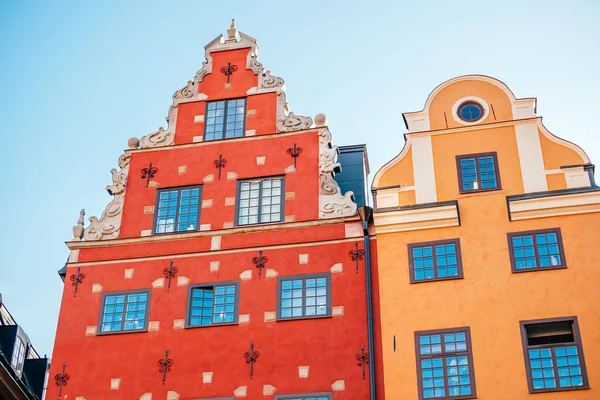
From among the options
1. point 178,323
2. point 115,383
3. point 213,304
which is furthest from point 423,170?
point 115,383

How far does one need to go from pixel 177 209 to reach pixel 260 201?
2.28 m

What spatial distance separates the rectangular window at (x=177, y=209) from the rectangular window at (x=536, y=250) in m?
8.05

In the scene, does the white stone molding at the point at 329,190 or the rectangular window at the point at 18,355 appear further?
the rectangular window at the point at 18,355

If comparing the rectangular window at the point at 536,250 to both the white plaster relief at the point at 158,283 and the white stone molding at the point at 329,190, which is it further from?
the white plaster relief at the point at 158,283

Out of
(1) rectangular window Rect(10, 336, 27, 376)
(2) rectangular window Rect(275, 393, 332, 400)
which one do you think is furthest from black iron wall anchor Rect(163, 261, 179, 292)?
(1) rectangular window Rect(10, 336, 27, 376)

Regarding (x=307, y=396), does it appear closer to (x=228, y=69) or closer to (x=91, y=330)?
(x=91, y=330)

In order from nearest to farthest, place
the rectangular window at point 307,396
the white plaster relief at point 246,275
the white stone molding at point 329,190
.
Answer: the rectangular window at point 307,396, the white plaster relief at point 246,275, the white stone molding at point 329,190

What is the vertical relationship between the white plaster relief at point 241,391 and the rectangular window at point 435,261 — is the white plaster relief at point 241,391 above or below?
below

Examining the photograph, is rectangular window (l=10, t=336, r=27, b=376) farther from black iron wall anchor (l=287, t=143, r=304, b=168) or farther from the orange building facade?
the orange building facade

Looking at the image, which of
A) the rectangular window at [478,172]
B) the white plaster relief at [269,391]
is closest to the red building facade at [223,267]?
the white plaster relief at [269,391]

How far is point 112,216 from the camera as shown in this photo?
77.9ft

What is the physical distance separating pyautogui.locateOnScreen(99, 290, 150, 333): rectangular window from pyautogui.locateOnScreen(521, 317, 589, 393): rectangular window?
9117 millimetres

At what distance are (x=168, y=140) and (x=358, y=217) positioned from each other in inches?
245

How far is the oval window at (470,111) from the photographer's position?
74.1ft
